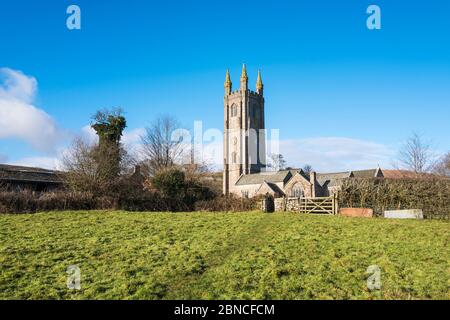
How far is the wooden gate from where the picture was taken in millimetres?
24397

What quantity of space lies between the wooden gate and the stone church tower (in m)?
46.4

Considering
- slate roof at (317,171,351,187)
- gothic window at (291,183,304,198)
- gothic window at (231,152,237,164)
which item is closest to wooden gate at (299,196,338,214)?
gothic window at (291,183,304,198)

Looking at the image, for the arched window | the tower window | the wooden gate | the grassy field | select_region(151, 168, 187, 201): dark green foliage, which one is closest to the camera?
the grassy field

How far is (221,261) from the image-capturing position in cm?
996

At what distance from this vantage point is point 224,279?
27.2 ft

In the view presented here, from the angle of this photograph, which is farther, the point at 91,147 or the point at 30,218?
the point at 91,147

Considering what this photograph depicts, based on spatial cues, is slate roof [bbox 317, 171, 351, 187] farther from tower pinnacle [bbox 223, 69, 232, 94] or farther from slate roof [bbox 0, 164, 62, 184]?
slate roof [bbox 0, 164, 62, 184]

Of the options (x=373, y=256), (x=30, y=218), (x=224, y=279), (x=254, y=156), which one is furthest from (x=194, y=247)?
(x=254, y=156)

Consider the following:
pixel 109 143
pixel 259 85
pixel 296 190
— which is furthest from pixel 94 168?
pixel 259 85

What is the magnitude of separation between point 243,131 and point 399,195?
2070 inches

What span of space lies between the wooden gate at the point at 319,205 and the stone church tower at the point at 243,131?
4642 centimetres

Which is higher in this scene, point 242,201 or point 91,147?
point 91,147
